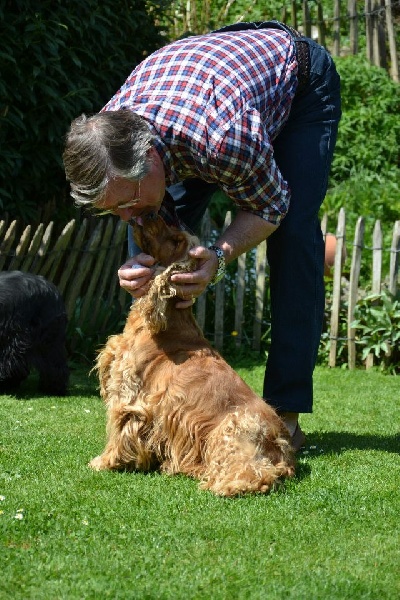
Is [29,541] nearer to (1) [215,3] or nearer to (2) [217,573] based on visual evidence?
(2) [217,573]

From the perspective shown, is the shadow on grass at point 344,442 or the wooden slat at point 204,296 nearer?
the shadow on grass at point 344,442

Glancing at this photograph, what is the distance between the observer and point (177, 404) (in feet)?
13.5

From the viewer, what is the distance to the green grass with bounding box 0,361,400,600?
2.96 m

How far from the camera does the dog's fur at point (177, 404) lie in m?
4.02

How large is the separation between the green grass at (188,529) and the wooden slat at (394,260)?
2.69m

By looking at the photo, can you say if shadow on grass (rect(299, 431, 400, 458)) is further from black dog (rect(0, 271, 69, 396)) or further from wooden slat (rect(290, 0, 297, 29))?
wooden slat (rect(290, 0, 297, 29))

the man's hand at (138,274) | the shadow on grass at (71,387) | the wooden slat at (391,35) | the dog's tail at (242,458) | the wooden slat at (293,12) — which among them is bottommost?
the shadow on grass at (71,387)

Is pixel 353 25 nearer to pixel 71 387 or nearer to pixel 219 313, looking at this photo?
pixel 219 313

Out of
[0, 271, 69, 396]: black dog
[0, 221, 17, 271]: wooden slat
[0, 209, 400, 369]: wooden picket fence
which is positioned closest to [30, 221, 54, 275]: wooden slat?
[0, 209, 400, 369]: wooden picket fence

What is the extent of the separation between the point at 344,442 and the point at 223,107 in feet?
6.99

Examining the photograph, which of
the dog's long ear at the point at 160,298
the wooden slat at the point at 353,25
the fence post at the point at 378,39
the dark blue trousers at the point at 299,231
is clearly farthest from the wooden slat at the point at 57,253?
the wooden slat at the point at 353,25

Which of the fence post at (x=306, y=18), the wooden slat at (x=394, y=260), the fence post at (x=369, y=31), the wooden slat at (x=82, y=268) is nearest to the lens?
the wooden slat at (x=394, y=260)

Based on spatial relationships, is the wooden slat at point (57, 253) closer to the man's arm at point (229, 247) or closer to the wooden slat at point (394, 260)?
the wooden slat at point (394, 260)

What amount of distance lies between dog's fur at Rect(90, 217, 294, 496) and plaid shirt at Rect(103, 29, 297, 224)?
335 millimetres
